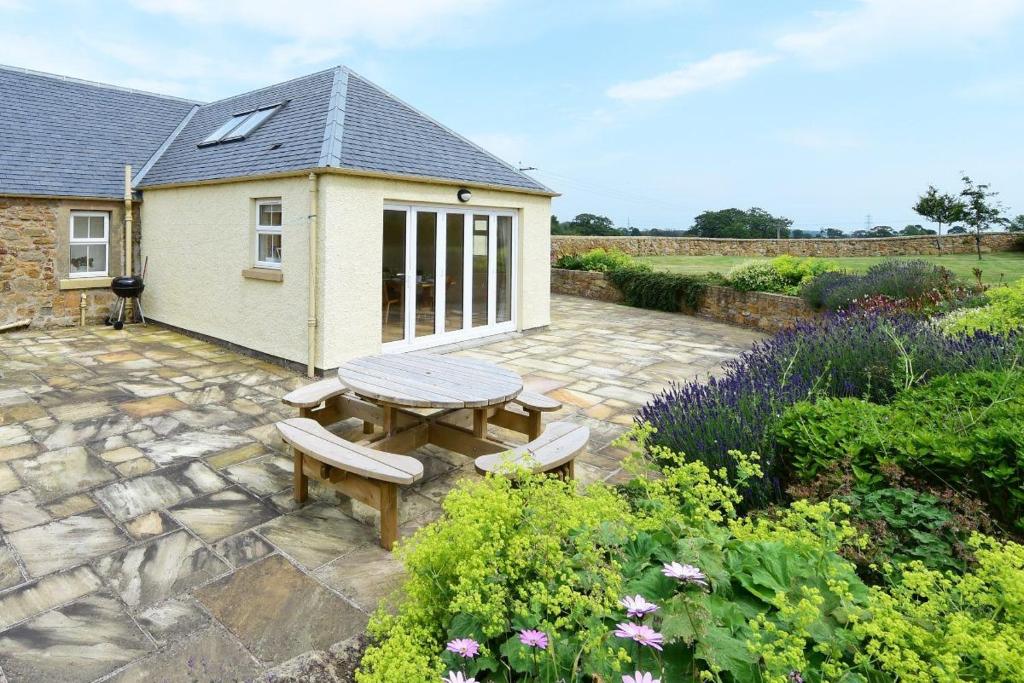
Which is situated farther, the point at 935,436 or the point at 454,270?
the point at 454,270

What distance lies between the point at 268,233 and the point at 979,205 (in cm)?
2571

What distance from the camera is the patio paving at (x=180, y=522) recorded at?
2.89m

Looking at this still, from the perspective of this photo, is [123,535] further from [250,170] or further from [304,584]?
[250,170]

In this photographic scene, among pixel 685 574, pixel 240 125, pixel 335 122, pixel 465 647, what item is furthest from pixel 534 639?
pixel 240 125

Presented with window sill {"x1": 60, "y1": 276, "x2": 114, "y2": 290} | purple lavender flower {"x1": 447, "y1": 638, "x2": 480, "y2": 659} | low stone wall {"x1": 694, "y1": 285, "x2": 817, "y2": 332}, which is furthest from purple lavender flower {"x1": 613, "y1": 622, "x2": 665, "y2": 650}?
window sill {"x1": 60, "y1": 276, "x2": 114, "y2": 290}

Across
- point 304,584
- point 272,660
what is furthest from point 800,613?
point 304,584

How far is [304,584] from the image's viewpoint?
3398 mm

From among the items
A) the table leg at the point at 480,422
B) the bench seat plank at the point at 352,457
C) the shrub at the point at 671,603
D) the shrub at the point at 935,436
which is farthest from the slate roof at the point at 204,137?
the shrub at the point at 671,603

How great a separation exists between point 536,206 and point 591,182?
160 feet

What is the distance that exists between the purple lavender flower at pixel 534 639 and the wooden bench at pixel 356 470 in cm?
179

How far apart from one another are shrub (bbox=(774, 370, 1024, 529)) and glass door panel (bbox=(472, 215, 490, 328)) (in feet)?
23.7

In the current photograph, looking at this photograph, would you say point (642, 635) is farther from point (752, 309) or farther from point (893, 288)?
point (752, 309)

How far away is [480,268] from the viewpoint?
10531 mm

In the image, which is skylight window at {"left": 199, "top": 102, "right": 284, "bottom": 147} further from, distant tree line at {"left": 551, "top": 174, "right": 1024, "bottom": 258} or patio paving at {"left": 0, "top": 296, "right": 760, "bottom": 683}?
distant tree line at {"left": 551, "top": 174, "right": 1024, "bottom": 258}
